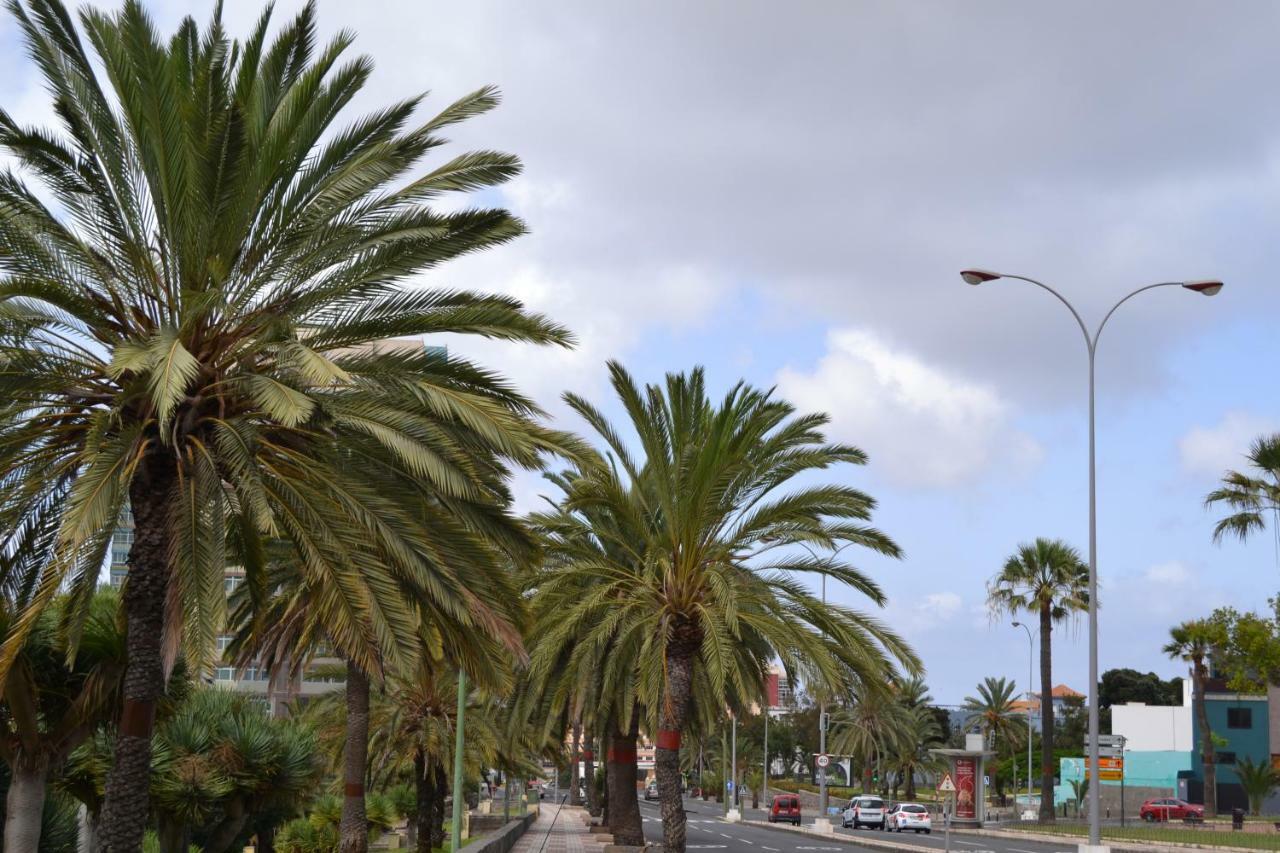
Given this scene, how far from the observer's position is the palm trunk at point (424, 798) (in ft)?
113

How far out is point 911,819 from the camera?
191 ft

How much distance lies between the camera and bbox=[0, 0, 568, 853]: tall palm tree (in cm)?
1254

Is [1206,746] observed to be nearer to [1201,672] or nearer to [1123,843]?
[1201,672]

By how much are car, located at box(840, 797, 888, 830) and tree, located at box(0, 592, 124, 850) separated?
48.0 meters

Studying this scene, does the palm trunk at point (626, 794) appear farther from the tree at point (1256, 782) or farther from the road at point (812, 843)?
the tree at point (1256, 782)

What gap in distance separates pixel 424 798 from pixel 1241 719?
59.3 m

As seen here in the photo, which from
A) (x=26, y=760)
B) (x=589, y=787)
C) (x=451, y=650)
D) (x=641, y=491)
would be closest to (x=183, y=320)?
(x=451, y=650)

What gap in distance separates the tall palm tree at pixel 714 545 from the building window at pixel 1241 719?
64.4 meters

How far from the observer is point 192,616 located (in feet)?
40.0

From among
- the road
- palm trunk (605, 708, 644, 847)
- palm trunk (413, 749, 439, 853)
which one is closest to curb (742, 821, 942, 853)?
the road

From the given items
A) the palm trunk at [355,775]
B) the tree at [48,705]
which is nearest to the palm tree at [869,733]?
the palm trunk at [355,775]

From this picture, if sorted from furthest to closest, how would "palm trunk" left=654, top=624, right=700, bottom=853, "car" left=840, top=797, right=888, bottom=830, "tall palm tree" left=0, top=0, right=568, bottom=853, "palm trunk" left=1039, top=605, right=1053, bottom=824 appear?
"car" left=840, top=797, right=888, bottom=830 → "palm trunk" left=1039, top=605, right=1053, bottom=824 → "palm trunk" left=654, top=624, right=700, bottom=853 → "tall palm tree" left=0, top=0, right=568, bottom=853

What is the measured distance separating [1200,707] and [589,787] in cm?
3166

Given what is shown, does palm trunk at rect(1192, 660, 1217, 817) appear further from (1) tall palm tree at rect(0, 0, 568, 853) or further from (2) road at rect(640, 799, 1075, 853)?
(1) tall palm tree at rect(0, 0, 568, 853)
